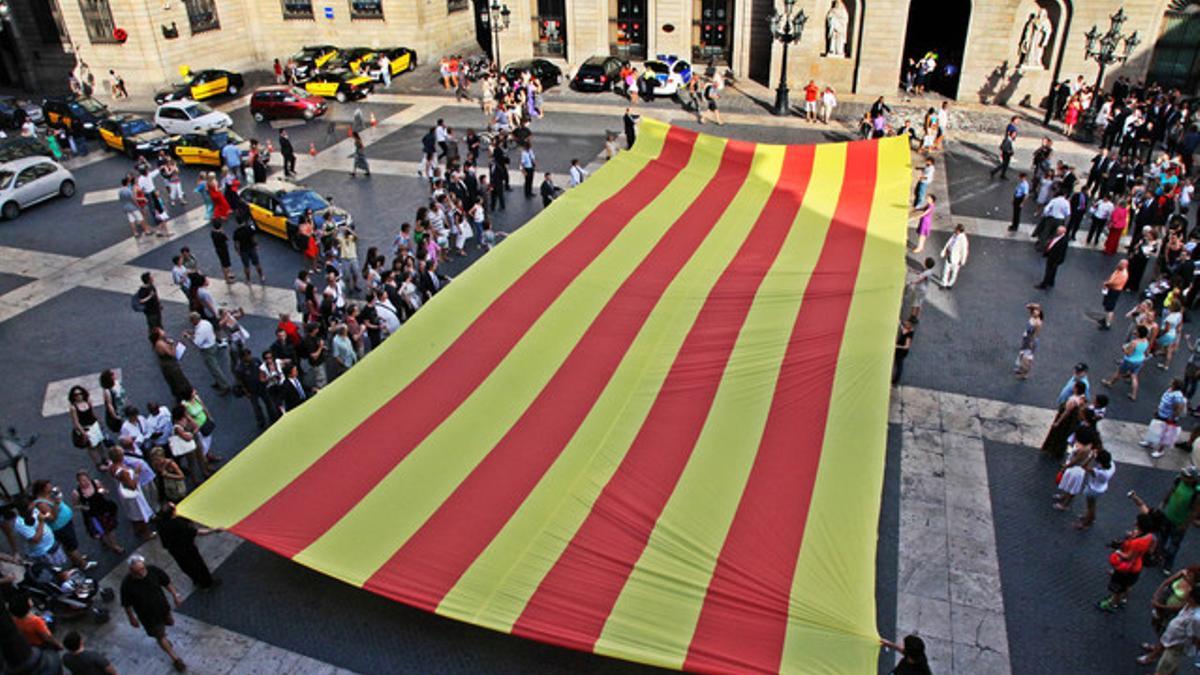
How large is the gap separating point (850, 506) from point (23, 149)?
28.4 m

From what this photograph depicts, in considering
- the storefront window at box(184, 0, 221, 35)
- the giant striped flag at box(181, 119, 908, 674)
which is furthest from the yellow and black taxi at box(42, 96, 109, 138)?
the giant striped flag at box(181, 119, 908, 674)

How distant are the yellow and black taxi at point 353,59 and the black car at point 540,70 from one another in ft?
22.3

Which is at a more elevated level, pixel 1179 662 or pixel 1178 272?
pixel 1178 272

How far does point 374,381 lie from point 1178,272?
618 inches

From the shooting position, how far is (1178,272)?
16172 mm

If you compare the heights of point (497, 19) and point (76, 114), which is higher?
point (497, 19)

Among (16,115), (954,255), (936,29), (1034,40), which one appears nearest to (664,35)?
(936,29)

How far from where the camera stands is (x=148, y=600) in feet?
29.0

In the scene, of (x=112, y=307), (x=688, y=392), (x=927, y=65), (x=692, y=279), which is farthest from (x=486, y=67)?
(x=688, y=392)

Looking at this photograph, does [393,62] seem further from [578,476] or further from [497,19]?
[578,476]

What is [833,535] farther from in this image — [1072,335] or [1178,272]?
[1178,272]

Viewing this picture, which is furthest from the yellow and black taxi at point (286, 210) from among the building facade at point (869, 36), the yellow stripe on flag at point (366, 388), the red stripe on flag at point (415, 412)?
the building facade at point (869, 36)

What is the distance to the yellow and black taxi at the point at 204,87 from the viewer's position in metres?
33.2

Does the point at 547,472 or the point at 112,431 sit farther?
the point at 112,431
